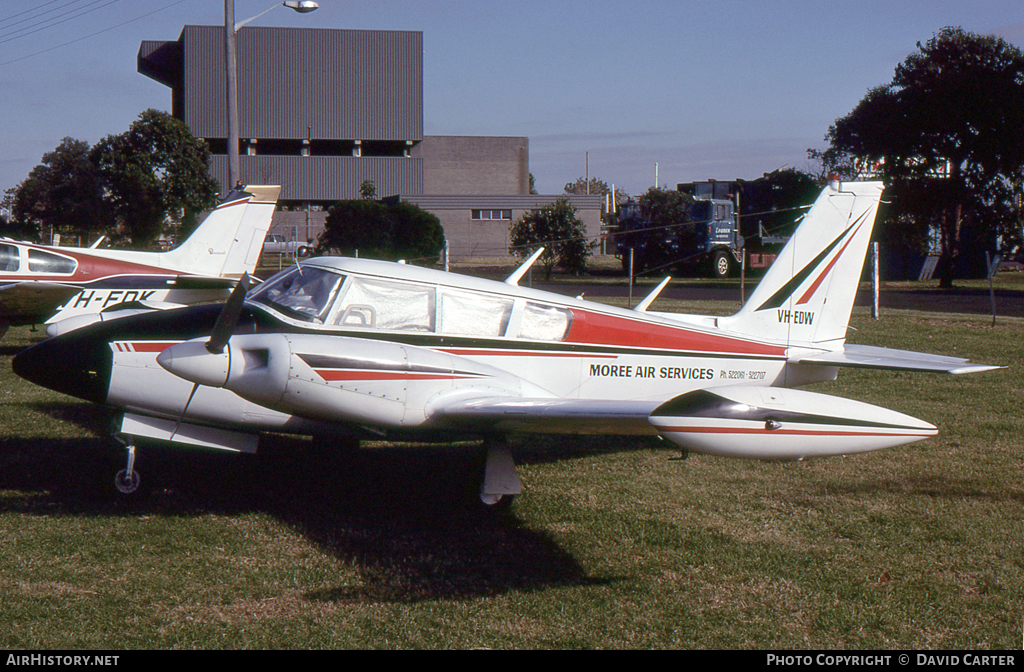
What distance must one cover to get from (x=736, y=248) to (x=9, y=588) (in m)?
37.2

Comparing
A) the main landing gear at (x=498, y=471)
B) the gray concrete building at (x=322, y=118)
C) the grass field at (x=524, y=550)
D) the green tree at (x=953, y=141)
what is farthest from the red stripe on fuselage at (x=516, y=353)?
the gray concrete building at (x=322, y=118)

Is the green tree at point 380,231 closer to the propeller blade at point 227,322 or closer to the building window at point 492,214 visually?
the building window at point 492,214

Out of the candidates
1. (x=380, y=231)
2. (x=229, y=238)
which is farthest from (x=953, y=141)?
(x=229, y=238)

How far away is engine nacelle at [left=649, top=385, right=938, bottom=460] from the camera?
193 inches

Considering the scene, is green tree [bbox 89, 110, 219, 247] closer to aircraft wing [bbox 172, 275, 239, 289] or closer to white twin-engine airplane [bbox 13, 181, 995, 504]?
aircraft wing [bbox 172, 275, 239, 289]

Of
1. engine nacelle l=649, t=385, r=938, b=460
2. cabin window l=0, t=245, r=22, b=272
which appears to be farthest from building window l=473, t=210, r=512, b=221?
engine nacelle l=649, t=385, r=938, b=460

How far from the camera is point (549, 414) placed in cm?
582

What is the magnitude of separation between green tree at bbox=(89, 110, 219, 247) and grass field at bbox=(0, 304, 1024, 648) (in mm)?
35088

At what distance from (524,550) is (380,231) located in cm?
3524

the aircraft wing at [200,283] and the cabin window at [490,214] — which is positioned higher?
the cabin window at [490,214]

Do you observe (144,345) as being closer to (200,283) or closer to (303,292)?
(303,292)

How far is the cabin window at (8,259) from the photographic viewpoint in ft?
50.1

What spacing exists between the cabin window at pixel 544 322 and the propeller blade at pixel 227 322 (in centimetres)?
245
